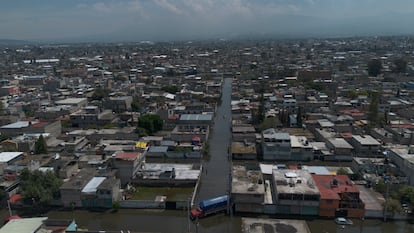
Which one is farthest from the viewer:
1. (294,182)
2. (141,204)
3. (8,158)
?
(8,158)

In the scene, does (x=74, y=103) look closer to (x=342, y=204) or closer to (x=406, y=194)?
(x=342, y=204)

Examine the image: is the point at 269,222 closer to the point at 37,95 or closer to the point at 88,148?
the point at 88,148

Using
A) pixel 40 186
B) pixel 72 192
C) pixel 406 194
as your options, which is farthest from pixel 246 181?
pixel 40 186

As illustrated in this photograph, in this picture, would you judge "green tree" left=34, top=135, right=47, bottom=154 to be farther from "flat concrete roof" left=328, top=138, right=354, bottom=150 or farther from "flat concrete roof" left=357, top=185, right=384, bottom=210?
"flat concrete roof" left=328, top=138, right=354, bottom=150

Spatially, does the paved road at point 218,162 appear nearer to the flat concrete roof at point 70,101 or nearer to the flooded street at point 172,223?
the flooded street at point 172,223

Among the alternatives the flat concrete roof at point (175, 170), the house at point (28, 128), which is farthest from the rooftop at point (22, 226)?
the house at point (28, 128)
